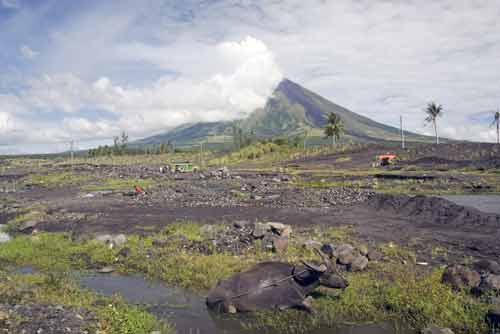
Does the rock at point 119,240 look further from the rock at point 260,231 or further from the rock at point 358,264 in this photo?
the rock at point 358,264

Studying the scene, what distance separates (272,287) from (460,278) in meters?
4.75

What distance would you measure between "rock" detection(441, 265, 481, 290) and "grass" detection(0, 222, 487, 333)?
257 mm

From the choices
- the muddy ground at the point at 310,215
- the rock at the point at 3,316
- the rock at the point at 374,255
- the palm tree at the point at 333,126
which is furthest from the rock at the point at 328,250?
the palm tree at the point at 333,126

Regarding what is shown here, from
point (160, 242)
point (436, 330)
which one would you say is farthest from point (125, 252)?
point (436, 330)

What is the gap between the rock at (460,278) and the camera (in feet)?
32.3

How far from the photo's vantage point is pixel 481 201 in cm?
2794

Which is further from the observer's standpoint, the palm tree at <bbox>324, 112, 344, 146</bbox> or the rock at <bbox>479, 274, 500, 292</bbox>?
the palm tree at <bbox>324, 112, 344, 146</bbox>

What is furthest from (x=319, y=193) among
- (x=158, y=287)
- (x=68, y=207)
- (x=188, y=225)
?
(x=158, y=287)

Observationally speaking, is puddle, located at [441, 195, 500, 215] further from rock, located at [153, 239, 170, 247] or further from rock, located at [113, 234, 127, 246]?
rock, located at [113, 234, 127, 246]

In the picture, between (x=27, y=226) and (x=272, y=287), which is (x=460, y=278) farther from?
(x=27, y=226)

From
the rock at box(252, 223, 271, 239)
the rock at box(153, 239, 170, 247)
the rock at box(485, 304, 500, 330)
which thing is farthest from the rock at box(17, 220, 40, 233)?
the rock at box(485, 304, 500, 330)

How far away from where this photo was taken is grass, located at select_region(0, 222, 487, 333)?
29.2 ft

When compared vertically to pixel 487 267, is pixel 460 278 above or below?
above

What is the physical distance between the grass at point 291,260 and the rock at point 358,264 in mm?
227
